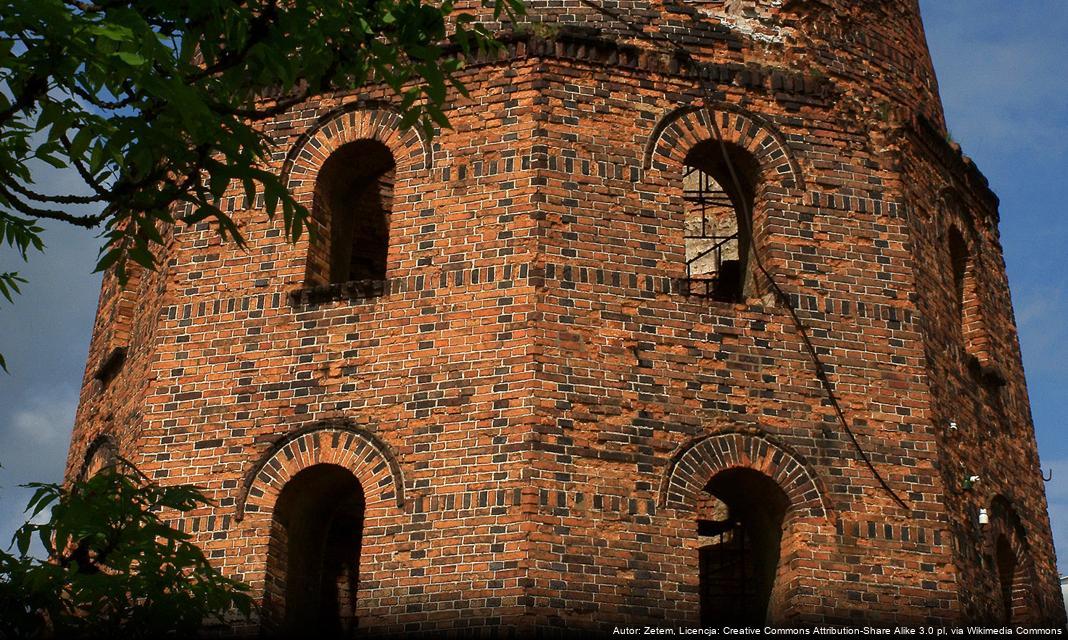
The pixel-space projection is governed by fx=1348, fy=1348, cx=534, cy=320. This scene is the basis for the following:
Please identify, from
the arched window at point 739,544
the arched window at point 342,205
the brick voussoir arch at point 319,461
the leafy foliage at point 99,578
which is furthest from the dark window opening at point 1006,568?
the leafy foliage at point 99,578

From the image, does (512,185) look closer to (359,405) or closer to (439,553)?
(359,405)

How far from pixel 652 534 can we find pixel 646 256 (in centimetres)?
238

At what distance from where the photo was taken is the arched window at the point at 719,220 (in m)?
12.1

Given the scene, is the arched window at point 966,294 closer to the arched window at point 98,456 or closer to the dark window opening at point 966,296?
the dark window opening at point 966,296

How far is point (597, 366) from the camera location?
1062cm

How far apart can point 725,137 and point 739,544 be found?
4.04 meters

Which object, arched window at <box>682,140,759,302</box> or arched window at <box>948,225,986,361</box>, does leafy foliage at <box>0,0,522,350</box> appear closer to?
arched window at <box>682,140,759,302</box>

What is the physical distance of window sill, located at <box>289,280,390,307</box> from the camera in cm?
1123

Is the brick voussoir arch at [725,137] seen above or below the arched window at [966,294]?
above

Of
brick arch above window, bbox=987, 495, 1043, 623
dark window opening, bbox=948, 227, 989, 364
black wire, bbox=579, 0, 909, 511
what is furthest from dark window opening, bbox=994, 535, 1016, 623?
black wire, bbox=579, 0, 909, 511

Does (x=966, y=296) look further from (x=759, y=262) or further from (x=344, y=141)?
(x=344, y=141)

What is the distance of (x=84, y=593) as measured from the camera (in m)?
7.18

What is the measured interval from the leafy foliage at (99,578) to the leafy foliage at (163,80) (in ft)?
4.65

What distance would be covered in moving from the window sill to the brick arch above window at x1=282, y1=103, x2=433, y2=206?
96 centimetres
